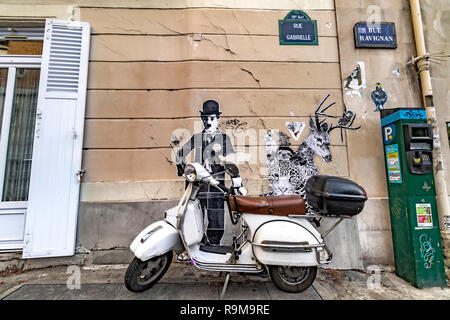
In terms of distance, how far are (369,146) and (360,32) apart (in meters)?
1.82

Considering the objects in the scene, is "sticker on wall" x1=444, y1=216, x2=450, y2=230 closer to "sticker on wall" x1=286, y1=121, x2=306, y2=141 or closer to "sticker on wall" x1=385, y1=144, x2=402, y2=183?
"sticker on wall" x1=385, y1=144, x2=402, y2=183

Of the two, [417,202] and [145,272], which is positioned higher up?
[417,202]

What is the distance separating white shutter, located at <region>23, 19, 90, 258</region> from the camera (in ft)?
9.11

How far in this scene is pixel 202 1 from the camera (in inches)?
131

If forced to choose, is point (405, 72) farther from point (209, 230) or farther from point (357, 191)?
point (209, 230)

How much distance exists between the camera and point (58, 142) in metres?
2.94

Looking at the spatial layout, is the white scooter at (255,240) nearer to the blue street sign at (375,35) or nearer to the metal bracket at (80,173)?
the metal bracket at (80,173)

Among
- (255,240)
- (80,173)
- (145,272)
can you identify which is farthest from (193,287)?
(80,173)

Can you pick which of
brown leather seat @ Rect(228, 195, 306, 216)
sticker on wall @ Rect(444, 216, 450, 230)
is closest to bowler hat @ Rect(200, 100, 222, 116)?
brown leather seat @ Rect(228, 195, 306, 216)

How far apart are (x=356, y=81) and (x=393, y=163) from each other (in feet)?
4.49

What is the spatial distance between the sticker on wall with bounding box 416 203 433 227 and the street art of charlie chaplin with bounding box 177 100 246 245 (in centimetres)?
241

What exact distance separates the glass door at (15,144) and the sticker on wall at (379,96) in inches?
206

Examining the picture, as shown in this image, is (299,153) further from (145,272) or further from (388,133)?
(145,272)

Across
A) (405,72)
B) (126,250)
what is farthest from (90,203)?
(405,72)
